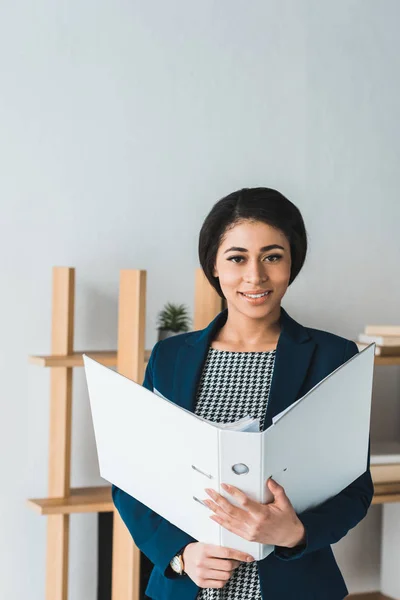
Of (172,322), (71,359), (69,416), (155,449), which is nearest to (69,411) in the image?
(69,416)

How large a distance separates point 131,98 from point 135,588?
1306 millimetres

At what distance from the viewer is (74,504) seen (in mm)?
2092

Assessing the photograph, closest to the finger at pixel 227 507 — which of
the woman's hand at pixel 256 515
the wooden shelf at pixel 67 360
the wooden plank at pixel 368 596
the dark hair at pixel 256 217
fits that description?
the woman's hand at pixel 256 515

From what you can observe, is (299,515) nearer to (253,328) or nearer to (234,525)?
(234,525)

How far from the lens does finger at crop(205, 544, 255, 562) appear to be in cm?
118

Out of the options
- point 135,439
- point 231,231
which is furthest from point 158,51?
point 135,439

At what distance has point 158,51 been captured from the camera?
7.66 ft

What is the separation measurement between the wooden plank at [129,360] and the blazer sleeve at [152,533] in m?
0.64

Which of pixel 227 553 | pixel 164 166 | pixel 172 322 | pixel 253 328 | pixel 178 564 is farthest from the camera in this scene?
pixel 164 166

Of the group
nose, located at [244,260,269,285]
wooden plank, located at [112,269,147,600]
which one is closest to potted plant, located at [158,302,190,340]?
wooden plank, located at [112,269,147,600]

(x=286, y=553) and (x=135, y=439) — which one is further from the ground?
(x=135, y=439)

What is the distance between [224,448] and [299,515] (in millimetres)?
206

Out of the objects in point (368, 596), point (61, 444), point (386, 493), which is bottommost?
point (368, 596)

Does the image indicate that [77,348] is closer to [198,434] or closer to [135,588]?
[135,588]
